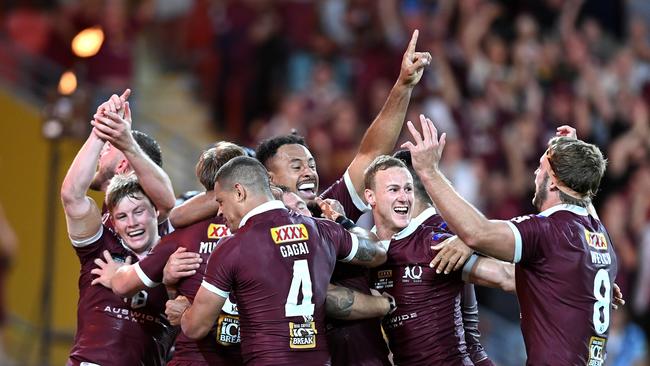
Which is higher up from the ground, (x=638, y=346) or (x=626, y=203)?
(x=626, y=203)

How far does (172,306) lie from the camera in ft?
24.9

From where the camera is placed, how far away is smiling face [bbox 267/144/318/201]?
8.25m

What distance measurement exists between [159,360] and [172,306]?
3.14 ft

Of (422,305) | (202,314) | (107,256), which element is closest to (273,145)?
(107,256)

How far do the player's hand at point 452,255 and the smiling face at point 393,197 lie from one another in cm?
41

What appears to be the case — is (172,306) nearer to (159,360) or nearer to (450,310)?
(159,360)

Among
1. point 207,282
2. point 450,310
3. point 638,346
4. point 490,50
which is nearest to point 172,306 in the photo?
point 207,282

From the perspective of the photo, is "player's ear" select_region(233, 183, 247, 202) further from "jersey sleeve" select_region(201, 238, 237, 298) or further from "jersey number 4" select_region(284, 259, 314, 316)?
"jersey number 4" select_region(284, 259, 314, 316)

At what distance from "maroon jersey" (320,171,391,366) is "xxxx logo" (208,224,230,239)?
0.79m

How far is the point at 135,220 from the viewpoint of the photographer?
8.12 m

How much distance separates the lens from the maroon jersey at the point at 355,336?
7781mm

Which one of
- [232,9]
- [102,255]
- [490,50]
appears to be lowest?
[102,255]

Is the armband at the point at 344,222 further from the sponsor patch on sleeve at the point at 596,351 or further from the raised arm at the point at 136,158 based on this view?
the sponsor patch on sleeve at the point at 596,351

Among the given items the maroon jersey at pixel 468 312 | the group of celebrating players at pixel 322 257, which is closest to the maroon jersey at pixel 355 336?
the group of celebrating players at pixel 322 257
